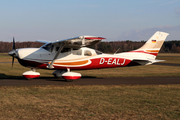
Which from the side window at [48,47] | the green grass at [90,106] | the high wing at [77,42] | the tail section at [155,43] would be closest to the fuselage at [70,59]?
the side window at [48,47]

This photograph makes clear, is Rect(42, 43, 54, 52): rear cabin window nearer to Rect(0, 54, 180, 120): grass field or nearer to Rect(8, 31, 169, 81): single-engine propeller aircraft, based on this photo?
Rect(8, 31, 169, 81): single-engine propeller aircraft

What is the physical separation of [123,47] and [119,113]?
464ft

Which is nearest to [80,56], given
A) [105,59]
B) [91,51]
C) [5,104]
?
Result: [91,51]

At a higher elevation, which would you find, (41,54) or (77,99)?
(41,54)

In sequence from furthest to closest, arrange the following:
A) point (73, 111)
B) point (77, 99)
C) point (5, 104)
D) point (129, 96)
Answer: point (129, 96) → point (77, 99) → point (5, 104) → point (73, 111)

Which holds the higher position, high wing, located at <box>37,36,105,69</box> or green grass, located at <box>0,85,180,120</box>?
high wing, located at <box>37,36,105,69</box>

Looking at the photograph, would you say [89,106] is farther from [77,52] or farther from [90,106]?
[77,52]

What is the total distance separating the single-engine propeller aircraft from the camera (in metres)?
13.9


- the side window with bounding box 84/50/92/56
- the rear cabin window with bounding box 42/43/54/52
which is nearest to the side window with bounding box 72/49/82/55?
the side window with bounding box 84/50/92/56

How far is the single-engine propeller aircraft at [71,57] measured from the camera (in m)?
13.9

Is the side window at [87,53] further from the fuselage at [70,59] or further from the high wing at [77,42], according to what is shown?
the high wing at [77,42]

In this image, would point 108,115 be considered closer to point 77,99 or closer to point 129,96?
point 77,99

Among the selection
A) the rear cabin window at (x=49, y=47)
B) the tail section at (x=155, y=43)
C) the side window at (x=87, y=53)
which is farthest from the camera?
the tail section at (x=155, y=43)

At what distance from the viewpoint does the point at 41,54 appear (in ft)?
46.8
